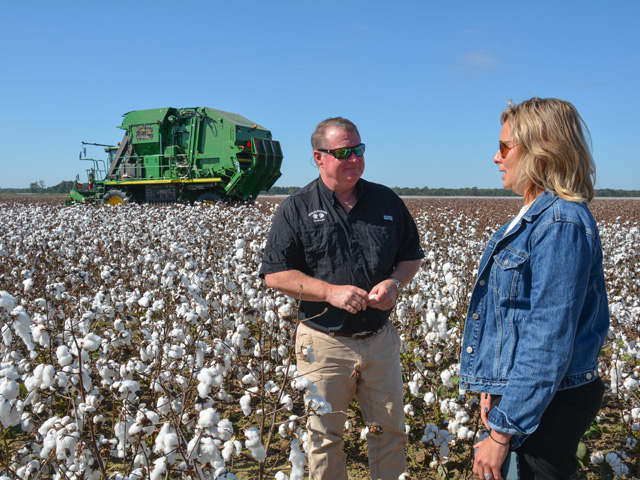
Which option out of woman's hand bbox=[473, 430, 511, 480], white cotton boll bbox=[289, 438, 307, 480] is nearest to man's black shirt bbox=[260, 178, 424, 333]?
white cotton boll bbox=[289, 438, 307, 480]

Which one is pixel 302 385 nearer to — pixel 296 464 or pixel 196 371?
pixel 296 464

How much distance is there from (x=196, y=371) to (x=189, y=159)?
17501 millimetres

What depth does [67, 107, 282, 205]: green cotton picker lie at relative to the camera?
18.6 metres

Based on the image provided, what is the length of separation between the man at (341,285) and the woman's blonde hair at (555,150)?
1148 mm

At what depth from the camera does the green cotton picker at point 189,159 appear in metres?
18.6

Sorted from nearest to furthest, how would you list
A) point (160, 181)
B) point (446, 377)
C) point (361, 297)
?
1. point (361, 297)
2. point (446, 377)
3. point (160, 181)

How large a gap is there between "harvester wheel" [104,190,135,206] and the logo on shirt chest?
1815 cm

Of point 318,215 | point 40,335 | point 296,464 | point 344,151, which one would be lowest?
point 296,464

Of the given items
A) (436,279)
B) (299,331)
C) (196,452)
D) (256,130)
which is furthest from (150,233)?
(256,130)

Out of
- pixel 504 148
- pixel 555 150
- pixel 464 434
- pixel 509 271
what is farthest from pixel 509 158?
pixel 464 434

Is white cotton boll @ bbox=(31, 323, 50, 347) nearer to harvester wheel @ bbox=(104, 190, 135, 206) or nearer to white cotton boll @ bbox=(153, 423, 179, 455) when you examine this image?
white cotton boll @ bbox=(153, 423, 179, 455)

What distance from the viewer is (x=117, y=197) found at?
2031 centimetres

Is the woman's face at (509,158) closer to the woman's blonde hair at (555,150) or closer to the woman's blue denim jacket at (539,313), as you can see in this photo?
the woman's blonde hair at (555,150)

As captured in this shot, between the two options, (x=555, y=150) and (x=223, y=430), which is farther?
(x=223, y=430)
